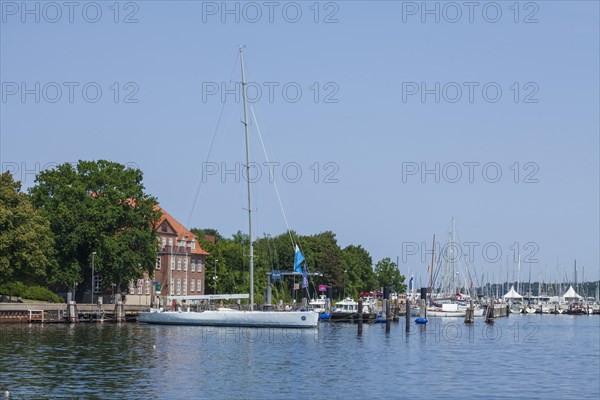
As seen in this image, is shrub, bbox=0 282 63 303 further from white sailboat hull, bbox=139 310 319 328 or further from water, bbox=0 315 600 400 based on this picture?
white sailboat hull, bbox=139 310 319 328

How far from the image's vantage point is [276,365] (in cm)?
6562

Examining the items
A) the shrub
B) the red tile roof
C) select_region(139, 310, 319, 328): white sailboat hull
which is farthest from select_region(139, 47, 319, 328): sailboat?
the red tile roof

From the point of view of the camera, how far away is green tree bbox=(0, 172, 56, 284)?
98188 mm

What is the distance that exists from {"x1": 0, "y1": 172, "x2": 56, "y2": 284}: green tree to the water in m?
6.24

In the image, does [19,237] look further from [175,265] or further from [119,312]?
[175,265]

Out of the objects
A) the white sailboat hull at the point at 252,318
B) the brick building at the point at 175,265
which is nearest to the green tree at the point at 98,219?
the white sailboat hull at the point at 252,318

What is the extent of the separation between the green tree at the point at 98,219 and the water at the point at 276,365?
52.9 feet

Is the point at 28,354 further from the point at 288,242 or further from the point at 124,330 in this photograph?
the point at 288,242

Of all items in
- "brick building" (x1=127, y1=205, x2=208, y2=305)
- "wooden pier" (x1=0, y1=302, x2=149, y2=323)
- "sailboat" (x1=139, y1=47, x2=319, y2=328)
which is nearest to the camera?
"sailboat" (x1=139, y1=47, x2=319, y2=328)

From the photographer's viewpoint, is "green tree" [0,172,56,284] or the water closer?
the water

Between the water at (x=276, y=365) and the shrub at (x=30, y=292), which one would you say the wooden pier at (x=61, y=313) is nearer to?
the water at (x=276, y=365)

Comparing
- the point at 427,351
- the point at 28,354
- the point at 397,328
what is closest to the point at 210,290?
the point at 397,328

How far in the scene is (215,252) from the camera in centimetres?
17075

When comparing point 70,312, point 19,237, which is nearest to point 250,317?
point 70,312
